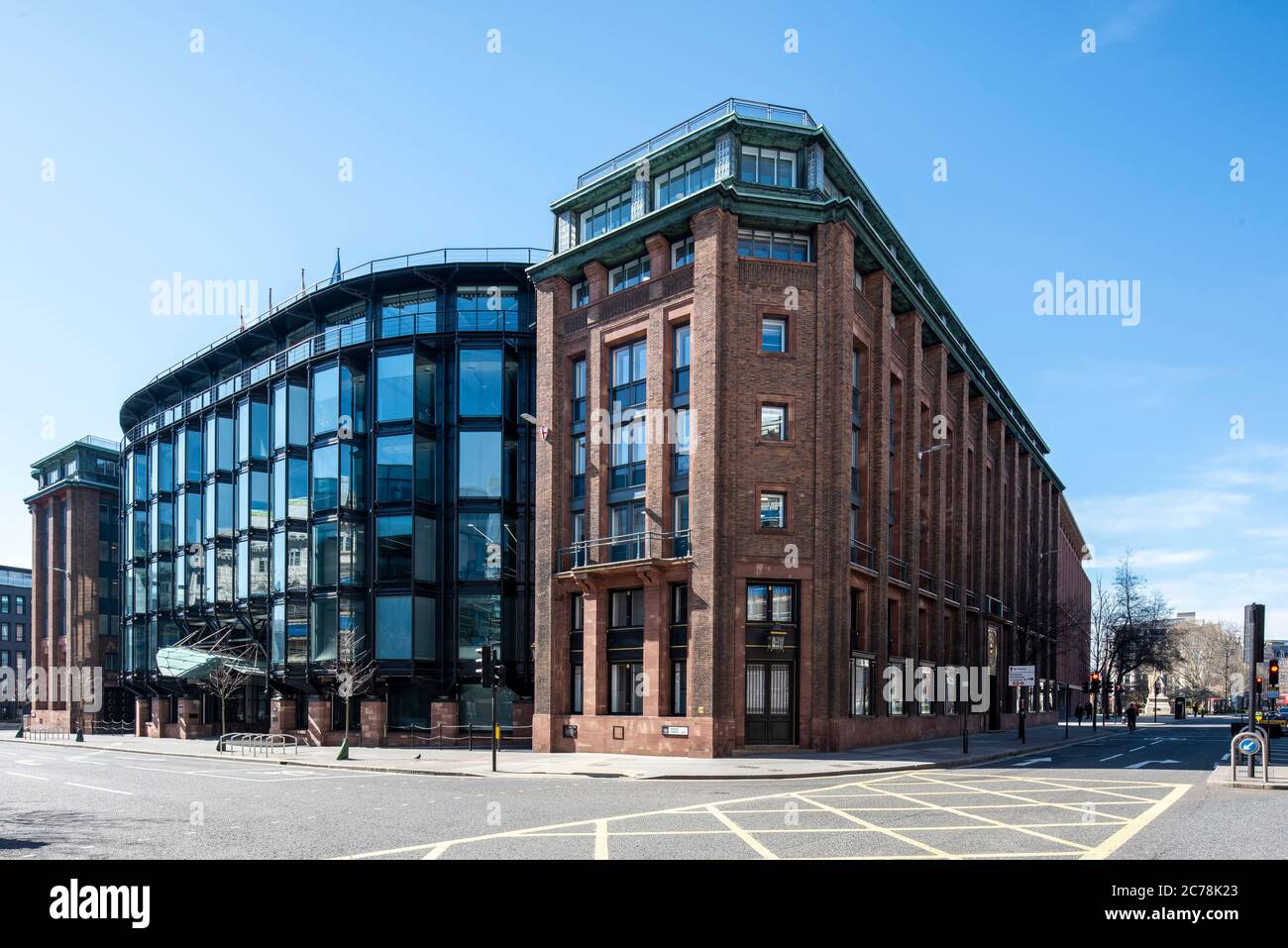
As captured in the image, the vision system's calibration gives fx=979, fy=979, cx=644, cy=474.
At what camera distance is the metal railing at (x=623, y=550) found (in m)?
34.4

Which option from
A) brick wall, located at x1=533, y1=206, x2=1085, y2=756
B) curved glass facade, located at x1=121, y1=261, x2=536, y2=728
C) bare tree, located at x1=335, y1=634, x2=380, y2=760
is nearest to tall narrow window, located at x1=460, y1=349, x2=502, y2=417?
curved glass facade, located at x1=121, y1=261, x2=536, y2=728

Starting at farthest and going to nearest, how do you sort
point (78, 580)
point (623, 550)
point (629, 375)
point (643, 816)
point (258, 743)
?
point (78, 580)
point (258, 743)
point (629, 375)
point (623, 550)
point (643, 816)

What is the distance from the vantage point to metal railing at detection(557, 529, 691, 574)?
34406mm

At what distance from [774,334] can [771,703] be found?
12945 millimetres

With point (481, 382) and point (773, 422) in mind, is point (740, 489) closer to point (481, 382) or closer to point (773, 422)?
point (773, 422)

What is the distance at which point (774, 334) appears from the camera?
3497cm

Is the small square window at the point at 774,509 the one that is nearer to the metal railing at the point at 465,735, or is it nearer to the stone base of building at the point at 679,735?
the stone base of building at the point at 679,735

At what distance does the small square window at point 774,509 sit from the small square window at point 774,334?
17.1ft

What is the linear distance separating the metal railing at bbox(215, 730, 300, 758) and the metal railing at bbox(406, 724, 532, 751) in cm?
513
